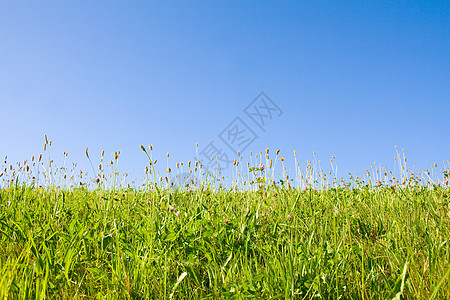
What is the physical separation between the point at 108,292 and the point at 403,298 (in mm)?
1583

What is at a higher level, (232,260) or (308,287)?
(232,260)

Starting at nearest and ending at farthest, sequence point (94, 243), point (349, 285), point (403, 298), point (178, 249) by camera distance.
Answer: point (403, 298)
point (349, 285)
point (178, 249)
point (94, 243)

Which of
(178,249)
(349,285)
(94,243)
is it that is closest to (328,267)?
(349,285)

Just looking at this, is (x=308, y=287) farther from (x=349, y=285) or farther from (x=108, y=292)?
(x=108, y=292)

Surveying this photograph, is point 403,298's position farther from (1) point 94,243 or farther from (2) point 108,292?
(1) point 94,243

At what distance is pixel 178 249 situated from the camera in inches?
81.8

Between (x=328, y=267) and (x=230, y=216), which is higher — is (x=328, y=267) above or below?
below

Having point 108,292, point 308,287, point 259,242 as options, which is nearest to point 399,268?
point 308,287

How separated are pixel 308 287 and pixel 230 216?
1.21 m

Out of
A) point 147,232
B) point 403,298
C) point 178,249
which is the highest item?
point 147,232

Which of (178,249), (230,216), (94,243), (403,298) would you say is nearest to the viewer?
(403,298)

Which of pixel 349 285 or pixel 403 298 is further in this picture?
pixel 349 285

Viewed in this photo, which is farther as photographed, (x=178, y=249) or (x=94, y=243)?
(x=94, y=243)

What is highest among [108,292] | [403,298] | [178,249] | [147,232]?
[147,232]
